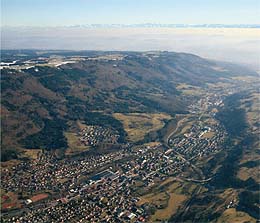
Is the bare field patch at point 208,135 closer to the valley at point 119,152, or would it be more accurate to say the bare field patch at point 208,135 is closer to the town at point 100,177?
the town at point 100,177

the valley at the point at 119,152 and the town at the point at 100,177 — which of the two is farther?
the valley at the point at 119,152

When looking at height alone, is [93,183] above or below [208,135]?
below

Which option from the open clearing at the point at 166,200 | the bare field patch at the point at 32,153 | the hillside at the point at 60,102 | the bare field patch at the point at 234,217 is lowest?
the open clearing at the point at 166,200

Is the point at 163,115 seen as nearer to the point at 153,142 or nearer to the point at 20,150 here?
the point at 153,142

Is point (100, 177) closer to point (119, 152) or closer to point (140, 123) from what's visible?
point (119, 152)

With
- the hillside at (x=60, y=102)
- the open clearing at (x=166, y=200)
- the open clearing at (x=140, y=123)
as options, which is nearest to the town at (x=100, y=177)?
the open clearing at (x=166, y=200)

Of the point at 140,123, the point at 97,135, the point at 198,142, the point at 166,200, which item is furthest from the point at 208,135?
the point at 166,200
